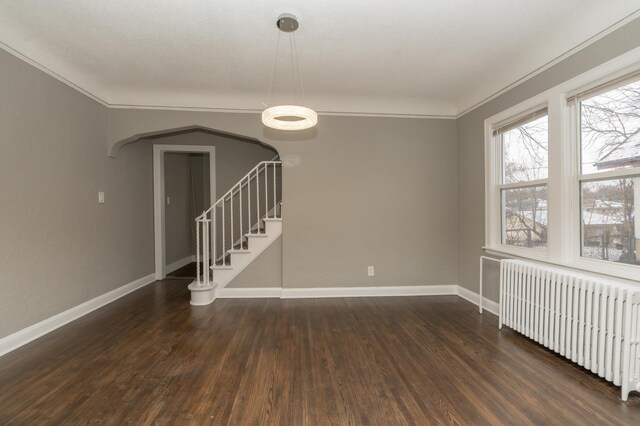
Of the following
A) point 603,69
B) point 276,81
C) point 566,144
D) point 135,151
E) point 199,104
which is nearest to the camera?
point 603,69

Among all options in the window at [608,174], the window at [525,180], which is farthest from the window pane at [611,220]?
the window at [525,180]

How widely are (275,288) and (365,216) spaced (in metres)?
1.59

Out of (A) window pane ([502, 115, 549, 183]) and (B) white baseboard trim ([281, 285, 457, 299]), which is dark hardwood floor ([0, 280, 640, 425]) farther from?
(A) window pane ([502, 115, 549, 183])

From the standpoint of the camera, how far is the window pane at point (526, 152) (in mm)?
2822

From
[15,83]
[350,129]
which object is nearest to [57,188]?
[15,83]

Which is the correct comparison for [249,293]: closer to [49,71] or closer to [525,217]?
[49,71]

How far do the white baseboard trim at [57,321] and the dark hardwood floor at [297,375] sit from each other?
0.33 ft

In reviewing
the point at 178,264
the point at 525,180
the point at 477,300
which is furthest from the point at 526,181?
the point at 178,264

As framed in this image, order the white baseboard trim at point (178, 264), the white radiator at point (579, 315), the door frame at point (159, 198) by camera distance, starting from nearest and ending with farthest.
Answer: the white radiator at point (579, 315) → the door frame at point (159, 198) → the white baseboard trim at point (178, 264)

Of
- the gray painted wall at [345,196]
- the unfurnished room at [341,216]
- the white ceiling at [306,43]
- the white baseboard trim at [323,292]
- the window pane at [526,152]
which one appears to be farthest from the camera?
the white baseboard trim at [323,292]

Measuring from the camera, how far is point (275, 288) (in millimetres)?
4000

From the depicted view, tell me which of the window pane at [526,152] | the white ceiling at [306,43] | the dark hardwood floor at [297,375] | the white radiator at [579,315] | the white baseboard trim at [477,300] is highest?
the white ceiling at [306,43]

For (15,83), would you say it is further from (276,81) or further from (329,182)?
(329,182)

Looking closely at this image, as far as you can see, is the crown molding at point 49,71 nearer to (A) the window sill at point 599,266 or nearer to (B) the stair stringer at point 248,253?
(B) the stair stringer at point 248,253
